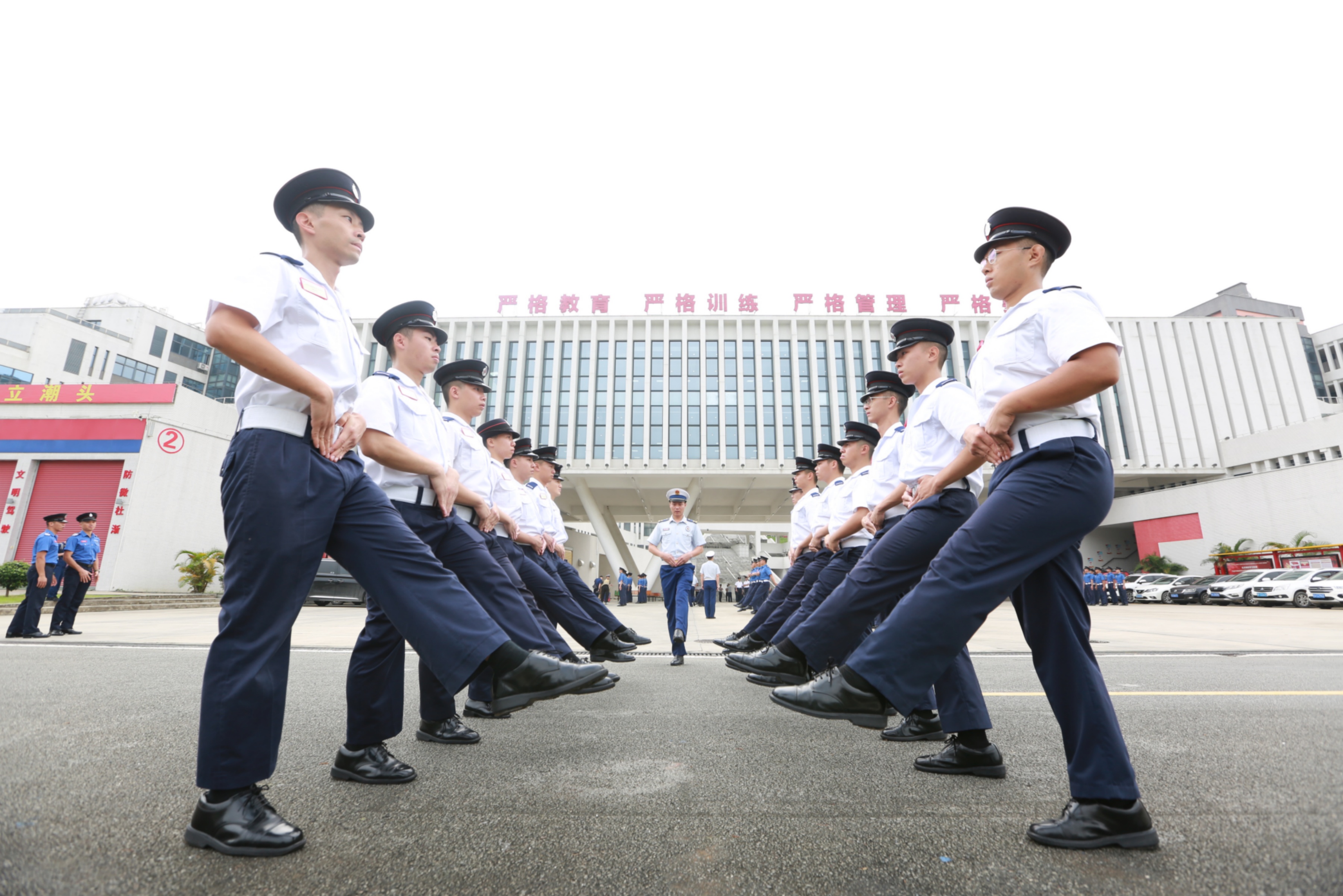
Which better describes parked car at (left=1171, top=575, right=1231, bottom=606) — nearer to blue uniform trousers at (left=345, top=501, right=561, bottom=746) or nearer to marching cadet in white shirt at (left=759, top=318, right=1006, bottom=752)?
marching cadet in white shirt at (left=759, top=318, right=1006, bottom=752)

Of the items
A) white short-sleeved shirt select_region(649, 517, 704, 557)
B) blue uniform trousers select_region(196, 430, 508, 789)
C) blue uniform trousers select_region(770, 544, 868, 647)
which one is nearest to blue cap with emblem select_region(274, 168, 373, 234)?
blue uniform trousers select_region(196, 430, 508, 789)

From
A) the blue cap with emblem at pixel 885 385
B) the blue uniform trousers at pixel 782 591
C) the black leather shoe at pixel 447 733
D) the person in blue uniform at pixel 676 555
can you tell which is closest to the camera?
the black leather shoe at pixel 447 733

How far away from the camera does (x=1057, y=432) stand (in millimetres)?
2004

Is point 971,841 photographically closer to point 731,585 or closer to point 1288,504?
point 1288,504

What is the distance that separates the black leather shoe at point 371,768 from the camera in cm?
229

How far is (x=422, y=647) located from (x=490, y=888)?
0.79 metres

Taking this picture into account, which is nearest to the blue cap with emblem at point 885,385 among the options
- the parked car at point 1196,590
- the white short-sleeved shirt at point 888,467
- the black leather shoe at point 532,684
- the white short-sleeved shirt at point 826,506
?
the white short-sleeved shirt at point 888,467

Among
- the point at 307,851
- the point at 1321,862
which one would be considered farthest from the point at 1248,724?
the point at 307,851

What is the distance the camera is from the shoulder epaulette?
2.07 metres

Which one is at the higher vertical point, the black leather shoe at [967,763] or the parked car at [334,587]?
the parked car at [334,587]

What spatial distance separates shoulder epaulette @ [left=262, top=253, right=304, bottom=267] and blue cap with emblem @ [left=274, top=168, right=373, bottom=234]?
0.32m

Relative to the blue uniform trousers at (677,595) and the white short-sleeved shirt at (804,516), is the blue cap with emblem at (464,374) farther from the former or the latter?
the white short-sleeved shirt at (804,516)

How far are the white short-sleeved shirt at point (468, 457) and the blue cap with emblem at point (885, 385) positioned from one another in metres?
2.40

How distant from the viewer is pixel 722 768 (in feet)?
7.95
